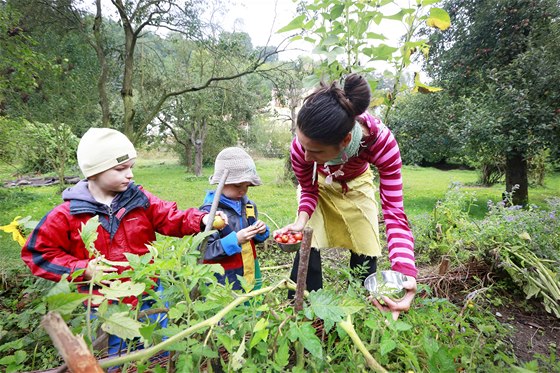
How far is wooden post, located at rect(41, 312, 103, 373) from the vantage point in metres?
0.41

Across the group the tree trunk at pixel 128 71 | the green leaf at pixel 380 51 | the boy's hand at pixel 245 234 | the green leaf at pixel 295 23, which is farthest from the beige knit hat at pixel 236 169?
the tree trunk at pixel 128 71

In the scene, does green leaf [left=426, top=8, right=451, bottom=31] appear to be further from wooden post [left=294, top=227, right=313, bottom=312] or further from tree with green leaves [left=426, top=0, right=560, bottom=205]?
tree with green leaves [left=426, top=0, right=560, bottom=205]

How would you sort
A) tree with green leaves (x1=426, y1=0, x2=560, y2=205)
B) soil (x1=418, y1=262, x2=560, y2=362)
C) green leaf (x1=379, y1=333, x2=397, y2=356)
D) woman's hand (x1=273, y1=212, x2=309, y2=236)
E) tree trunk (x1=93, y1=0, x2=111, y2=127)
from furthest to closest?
tree trunk (x1=93, y1=0, x2=111, y2=127) → tree with green leaves (x1=426, y1=0, x2=560, y2=205) → soil (x1=418, y1=262, x2=560, y2=362) → woman's hand (x1=273, y1=212, x2=309, y2=236) → green leaf (x1=379, y1=333, x2=397, y2=356)

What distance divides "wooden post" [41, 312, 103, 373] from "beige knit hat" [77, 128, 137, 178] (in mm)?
1574

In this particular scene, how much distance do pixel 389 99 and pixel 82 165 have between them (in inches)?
76.9

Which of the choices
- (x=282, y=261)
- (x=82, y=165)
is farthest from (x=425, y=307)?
(x=282, y=261)

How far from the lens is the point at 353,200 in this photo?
2168 mm

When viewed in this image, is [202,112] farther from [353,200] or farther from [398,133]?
[353,200]

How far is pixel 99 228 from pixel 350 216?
4.93 feet

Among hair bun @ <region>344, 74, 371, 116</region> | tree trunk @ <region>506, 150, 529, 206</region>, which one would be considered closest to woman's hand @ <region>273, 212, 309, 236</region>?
hair bun @ <region>344, 74, 371, 116</region>

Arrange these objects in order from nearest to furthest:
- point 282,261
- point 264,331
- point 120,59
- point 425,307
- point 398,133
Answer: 1. point 264,331
2. point 425,307
3. point 282,261
4. point 120,59
5. point 398,133

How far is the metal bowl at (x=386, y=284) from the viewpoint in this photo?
43.1 inches

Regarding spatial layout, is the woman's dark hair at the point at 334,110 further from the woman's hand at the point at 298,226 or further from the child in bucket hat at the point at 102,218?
the child in bucket hat at the point at 102,218

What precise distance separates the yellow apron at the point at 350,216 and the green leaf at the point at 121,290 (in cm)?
153
